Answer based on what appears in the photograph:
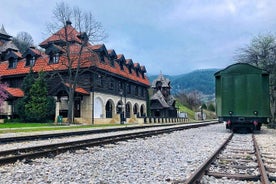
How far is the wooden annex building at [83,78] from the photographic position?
1331 inches

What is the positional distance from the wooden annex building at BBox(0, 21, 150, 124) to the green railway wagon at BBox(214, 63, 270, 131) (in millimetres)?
17397

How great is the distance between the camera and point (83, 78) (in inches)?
1387

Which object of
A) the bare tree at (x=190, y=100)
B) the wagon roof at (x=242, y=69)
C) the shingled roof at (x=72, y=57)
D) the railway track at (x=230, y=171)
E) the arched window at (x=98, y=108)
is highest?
the shingled roof at (x=72, y=57)

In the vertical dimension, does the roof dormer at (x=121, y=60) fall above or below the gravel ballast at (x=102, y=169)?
above

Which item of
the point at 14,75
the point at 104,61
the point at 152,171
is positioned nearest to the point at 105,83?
the point at 104,61

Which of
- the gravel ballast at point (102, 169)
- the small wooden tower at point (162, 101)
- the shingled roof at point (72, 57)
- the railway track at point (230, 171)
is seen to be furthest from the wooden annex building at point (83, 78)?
the railway track at point (230, 171)

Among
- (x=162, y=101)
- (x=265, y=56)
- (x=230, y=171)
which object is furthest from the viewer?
(x=162, y=101)

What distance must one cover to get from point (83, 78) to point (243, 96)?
2213 cm

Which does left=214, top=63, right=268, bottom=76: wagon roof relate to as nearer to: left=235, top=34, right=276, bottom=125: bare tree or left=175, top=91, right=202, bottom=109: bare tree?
left=235, top=34, right=276, bottom=125: bare tree

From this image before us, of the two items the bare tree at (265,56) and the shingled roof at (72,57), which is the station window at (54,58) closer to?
the shingled roof at (72,57)

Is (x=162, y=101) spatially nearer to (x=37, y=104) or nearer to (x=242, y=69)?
(x=37, y=104)

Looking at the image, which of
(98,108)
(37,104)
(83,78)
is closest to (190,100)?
(98,108)

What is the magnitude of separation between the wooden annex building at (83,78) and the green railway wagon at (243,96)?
685 inches

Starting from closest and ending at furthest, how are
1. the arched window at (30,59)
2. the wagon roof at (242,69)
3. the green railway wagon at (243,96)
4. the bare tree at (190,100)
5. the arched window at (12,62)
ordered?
the green railway wagon at (243,96) < the wagon roof at (242,69) < the arched window at (30,59) < the arched window at (12,62) < the bare tree at (190,100)
